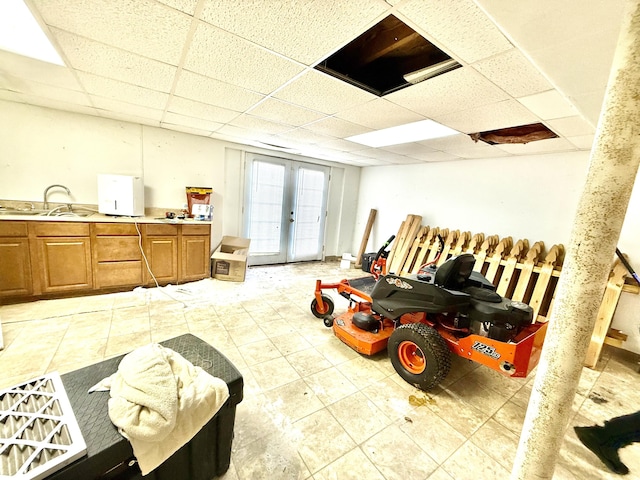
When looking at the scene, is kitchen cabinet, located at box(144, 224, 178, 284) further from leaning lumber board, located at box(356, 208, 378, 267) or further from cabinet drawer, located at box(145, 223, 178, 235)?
leaning lumber board, located at box(356, 208, 378, 267)

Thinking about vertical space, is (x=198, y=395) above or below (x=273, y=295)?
Answer: above

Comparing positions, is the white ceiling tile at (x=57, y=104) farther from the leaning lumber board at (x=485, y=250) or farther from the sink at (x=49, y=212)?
the leaning lumber board at (x=485, y=250)

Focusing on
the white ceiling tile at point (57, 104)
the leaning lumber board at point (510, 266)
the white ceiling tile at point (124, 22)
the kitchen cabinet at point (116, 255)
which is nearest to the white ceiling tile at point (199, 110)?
the white ceiling tile at point (124, 22)

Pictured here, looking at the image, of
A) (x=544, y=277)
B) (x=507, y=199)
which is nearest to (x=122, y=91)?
(x=507, y=199)

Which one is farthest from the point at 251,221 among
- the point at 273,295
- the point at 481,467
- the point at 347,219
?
the point at 481,467

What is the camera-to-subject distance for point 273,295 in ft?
12.3

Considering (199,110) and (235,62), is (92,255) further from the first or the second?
(235,62)

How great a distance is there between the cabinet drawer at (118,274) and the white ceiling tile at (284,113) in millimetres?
2638

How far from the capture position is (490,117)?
231 centimetres

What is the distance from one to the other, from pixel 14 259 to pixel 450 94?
4.68 m

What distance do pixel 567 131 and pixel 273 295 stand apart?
390 cm

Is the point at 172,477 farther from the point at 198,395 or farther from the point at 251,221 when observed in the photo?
the point at 251,221

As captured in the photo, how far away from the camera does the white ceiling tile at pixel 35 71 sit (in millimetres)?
1921

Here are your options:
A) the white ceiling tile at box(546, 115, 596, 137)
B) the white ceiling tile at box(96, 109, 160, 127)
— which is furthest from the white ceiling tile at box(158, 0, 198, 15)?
the white ceiling tile at box(546, 115, 596, 137)
